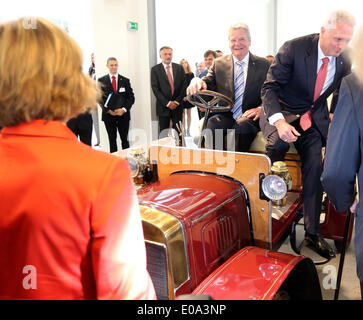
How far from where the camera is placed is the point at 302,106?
Result: 2928 millimetres

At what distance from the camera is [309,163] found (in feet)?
9.04

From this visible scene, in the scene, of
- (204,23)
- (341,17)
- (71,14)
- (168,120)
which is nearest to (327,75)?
(341,17)

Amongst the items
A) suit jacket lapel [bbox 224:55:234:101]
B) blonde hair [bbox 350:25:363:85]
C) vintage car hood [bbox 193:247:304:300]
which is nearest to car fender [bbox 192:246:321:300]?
vintage car hood [bbox 193:247:304:300]

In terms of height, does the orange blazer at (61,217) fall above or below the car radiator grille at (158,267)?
above

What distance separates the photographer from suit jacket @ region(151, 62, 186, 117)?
274 inches

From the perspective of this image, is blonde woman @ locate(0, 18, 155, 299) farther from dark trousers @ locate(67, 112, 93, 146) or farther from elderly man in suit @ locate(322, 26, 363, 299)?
dark trousers @ locate(67, 112, 93, 146)

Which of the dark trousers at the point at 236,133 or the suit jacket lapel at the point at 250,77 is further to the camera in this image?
the suit jacket lapel at the point at 250,77

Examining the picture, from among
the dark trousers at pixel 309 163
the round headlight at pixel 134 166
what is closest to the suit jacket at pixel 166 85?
the dark trousers at pixel 309 163

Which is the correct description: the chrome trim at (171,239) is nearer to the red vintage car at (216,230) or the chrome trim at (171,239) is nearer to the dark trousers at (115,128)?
the red vintage car at (216,230)

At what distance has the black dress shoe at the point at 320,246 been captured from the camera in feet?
8.97

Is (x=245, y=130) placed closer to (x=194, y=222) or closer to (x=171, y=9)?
(x=194, y=222)

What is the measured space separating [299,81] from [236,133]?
72cm

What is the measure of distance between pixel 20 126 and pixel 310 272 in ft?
5.10
